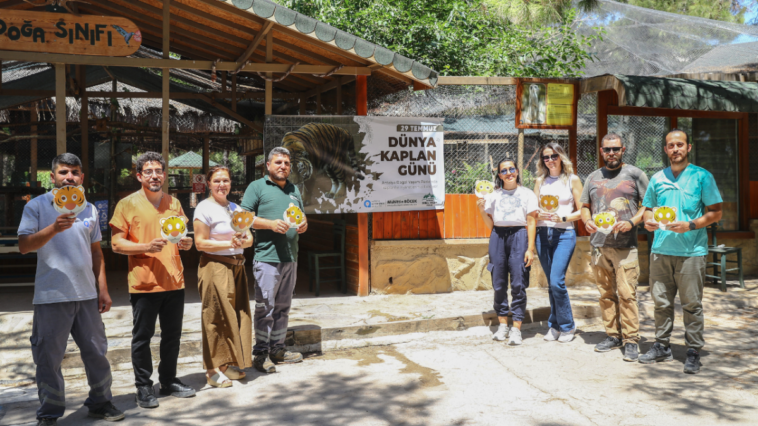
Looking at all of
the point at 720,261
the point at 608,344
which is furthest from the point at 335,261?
the point at 720,261

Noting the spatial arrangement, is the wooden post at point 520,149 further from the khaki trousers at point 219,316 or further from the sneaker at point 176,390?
the sneaker at point 176,390

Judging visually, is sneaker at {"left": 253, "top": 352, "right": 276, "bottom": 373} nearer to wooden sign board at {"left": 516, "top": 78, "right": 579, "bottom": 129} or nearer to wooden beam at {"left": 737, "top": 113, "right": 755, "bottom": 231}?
wooden sign board at {"left": 516, "top": 78, "right": 579, "bottom": 129}

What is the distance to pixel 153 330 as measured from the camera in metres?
A: 4.34

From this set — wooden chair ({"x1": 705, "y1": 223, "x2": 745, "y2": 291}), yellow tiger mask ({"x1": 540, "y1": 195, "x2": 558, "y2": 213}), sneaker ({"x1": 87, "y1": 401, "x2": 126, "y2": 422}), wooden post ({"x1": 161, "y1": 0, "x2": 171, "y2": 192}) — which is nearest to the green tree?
wooden chair ({"x1": 705, "y1": 223, "x2": 745, "y2": 291})

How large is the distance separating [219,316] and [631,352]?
3.68 m

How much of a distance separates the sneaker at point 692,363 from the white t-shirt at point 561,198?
5.19 feet

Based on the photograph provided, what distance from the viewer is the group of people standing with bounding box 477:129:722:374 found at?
505cm

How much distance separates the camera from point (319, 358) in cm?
564

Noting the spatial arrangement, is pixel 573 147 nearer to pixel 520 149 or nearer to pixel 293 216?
pixel 520 149

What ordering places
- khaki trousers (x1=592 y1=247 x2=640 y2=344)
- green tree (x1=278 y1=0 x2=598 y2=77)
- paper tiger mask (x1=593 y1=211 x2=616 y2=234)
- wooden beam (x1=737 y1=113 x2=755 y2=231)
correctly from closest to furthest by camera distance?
paper tiger mask (x1=593 y1=211 x2=616 y2=234), khaki trousers (x1=592 y1=247 x2=640 y2=344), wooden beam (x1=737 y1=113 x2=755 y2=231), green tree (x1=278 y1=0 x2=598 y2=77)

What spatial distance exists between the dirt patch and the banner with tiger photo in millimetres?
2145

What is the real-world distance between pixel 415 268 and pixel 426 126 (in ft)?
6.26

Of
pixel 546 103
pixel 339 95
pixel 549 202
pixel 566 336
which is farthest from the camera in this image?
pixel 546 103

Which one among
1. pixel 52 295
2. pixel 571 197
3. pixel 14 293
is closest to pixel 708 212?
pixel 571 197
